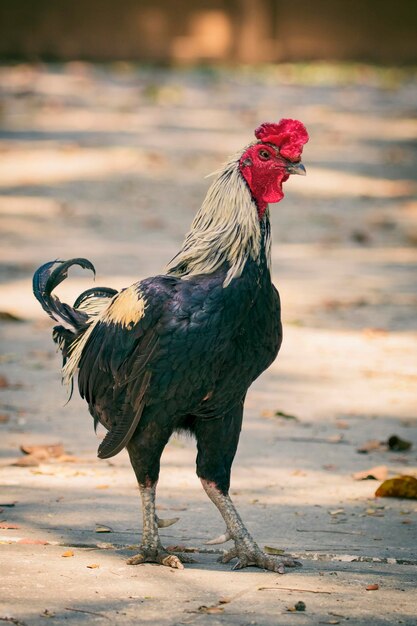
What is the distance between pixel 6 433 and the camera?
314 inches

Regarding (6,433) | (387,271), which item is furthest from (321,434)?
(387,271)

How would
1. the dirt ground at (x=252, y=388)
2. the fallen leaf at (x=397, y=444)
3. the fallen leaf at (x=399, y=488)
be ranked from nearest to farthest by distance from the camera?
the dirt ground at (x=252, y=388) < the fallen leaf at (x=399, y=488) < the fallen leaf at (x=397, y=444)

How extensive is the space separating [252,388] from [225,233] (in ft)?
12.1

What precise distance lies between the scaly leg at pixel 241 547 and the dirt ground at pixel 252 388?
0.11 meters

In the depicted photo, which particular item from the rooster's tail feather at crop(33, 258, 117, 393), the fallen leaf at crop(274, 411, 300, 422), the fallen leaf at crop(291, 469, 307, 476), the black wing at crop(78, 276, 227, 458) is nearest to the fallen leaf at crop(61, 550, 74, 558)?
the black wing at crop(78, 276, 227, 458)

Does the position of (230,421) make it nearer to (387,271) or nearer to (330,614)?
(330,614)

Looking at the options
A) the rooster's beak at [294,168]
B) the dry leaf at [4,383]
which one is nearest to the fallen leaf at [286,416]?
→ the dry leaf at [4,383]

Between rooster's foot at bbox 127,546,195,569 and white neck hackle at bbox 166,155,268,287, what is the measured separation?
1.27m

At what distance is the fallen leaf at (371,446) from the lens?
308 inches

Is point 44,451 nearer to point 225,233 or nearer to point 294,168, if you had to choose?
point 225,233

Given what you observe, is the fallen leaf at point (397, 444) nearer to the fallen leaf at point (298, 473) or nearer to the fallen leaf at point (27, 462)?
the fallen leaf at point (298, 473)

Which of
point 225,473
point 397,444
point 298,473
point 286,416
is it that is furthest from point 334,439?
point 225,473

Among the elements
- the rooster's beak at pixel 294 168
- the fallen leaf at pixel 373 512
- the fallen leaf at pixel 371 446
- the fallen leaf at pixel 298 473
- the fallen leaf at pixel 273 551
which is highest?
the rooster's beak at pixel 294 168

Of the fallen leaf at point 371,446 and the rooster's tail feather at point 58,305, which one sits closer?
the rooster's tail feather at point 58,305
